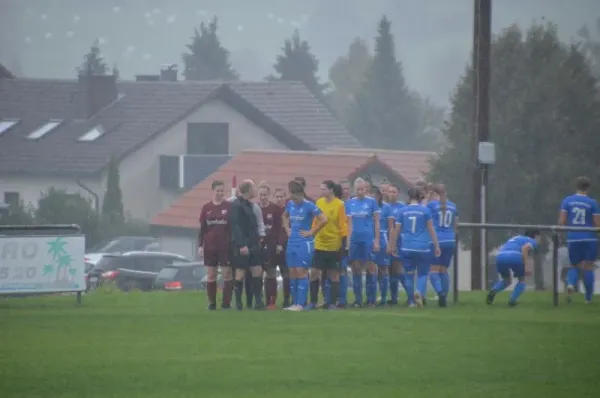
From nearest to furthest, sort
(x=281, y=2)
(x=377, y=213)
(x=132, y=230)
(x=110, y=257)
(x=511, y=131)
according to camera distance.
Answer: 1. (x=377, y=213)
2. (x=110, y=257)
3. (x=511, y=131)
4. (x=132, y=230)
5. (x=281, y=2)

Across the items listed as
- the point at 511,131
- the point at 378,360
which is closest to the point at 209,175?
the point at 511,131

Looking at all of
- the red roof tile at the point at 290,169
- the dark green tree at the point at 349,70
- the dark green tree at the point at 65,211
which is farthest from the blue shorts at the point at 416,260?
the dark green tree at the point at 349,70

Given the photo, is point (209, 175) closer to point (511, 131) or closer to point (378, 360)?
A: point (511, 131)

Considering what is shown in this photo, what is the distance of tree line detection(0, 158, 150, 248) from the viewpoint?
5806 cm

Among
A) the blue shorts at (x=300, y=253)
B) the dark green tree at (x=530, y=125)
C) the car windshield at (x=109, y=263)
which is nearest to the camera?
the blue shorts at (x=300, y=253)

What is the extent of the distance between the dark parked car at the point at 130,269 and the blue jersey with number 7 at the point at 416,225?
17.9 m

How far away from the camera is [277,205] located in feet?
72.0

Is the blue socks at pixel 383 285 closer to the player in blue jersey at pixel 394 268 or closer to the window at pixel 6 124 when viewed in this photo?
the player in blue jersey at pixel 394 268

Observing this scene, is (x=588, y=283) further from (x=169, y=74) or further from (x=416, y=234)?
(x=169, y=74)

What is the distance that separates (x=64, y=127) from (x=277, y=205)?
2178 inches

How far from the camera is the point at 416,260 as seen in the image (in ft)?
71.3

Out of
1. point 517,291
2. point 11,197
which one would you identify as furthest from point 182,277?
point 11,197

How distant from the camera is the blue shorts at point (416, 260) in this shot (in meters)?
21.6

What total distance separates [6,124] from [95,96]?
4.90 meters
